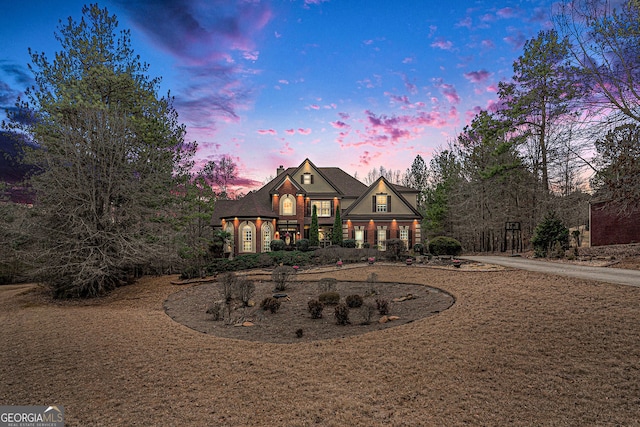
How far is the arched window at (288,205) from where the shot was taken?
31578mm

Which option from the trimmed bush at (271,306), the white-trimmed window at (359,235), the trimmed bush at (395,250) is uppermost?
the white-trimmed window at (359,235)

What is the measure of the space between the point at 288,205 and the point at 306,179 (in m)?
3.89

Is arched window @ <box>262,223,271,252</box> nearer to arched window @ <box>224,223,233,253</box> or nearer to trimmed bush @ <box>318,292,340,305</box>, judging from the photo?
arched window @ <box>224,223,233,253</box>

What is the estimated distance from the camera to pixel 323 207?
109ft

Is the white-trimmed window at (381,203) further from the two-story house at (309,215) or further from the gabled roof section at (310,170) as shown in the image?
the gabled roof section at (310,170)

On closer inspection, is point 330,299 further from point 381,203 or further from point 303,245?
point 381,203

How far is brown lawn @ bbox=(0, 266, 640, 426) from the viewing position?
427 centimetres

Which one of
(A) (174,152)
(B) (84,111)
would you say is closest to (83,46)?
(B) (84,111)

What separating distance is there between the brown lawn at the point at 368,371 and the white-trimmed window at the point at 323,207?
24.5 meters

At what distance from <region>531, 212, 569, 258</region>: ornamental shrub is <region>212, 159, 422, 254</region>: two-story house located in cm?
1184

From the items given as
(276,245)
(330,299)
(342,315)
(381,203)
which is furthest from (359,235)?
(342,315)

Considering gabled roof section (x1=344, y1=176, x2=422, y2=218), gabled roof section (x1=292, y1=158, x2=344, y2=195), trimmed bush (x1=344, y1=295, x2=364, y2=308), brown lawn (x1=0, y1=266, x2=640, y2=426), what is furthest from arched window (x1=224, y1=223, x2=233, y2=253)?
brown lawn (x1=0, y1=266, x2=640, y2=426)

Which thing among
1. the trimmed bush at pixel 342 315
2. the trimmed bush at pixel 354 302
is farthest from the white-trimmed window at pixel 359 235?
the trimmed bush at pixel 342 315

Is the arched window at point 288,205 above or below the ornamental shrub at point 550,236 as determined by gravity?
above
